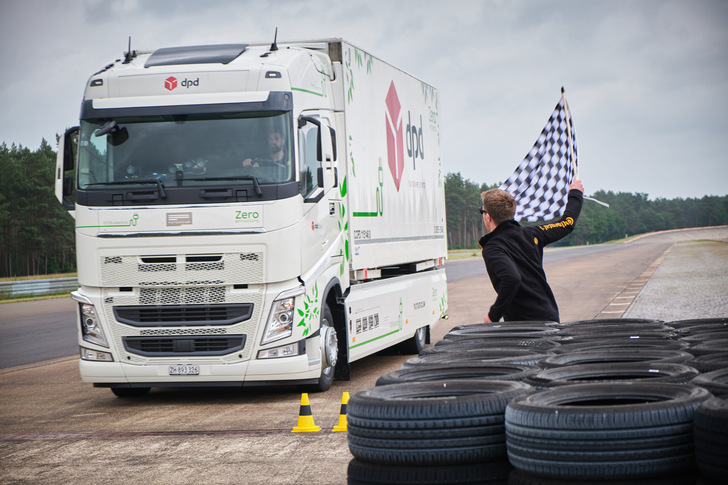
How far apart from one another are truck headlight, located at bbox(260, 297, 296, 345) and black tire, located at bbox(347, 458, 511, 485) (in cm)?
560

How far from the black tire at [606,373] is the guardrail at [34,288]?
35490 millimetres

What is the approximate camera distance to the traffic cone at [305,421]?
766 cm

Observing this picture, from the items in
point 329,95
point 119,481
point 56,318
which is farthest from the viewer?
point 56,318

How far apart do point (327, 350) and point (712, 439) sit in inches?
283

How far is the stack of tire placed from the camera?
3.32 metres

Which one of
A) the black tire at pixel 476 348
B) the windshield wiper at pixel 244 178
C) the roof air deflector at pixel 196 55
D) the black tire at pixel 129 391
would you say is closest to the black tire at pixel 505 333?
the black tire at pixel 476 348

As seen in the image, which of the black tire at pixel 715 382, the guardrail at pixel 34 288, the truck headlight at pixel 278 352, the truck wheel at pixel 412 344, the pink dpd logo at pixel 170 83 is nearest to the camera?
the black tire at pixel 715 382

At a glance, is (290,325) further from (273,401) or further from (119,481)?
(119,481)

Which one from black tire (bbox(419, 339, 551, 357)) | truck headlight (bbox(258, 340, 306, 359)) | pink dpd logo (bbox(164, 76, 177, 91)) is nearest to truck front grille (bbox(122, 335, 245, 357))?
truck headlight (bbox(258, 340, 306, 359))

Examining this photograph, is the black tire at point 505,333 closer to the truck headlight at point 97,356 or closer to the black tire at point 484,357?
the black tire at point 484,357

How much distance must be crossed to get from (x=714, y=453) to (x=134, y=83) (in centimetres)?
790

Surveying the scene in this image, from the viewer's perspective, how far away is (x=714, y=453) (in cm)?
311

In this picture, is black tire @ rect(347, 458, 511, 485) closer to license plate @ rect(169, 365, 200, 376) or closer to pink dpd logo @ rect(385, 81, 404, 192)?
license plate @ rect(169, 365, 200, 376)

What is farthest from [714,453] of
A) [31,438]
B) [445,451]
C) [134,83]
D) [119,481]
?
[134,83]
